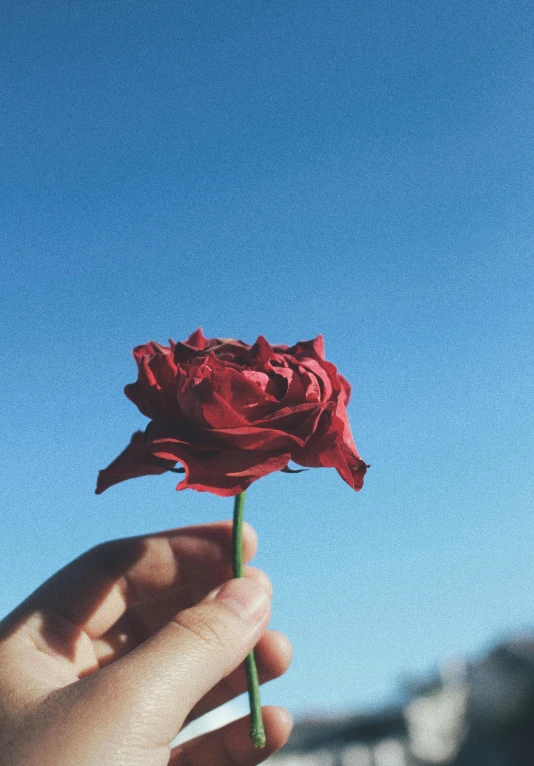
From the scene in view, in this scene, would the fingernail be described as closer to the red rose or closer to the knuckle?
the knuckle

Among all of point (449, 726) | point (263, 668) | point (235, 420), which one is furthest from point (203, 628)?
point (449, 726)

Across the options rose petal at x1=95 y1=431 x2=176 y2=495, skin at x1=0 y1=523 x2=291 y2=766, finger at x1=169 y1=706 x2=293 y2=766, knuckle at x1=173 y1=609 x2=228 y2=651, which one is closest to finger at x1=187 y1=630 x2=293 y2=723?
skin at x1=0 y1=523 x2=291 y2=766

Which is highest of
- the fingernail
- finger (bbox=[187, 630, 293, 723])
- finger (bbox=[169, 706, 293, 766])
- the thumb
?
the fingernail

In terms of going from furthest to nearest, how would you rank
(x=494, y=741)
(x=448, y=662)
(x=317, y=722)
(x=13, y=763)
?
(x=317, y=722) < (x=448, y=662) < (x=494, y=741) < (x=13, y=763)

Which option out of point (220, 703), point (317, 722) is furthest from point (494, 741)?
point (220, 703)

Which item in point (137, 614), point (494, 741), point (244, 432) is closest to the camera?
point (244, 432)

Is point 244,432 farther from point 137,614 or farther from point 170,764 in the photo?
point 170,764

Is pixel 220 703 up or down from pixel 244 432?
down

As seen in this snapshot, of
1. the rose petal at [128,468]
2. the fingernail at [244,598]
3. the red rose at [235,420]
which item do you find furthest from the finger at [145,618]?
the red rose at [235,420]
